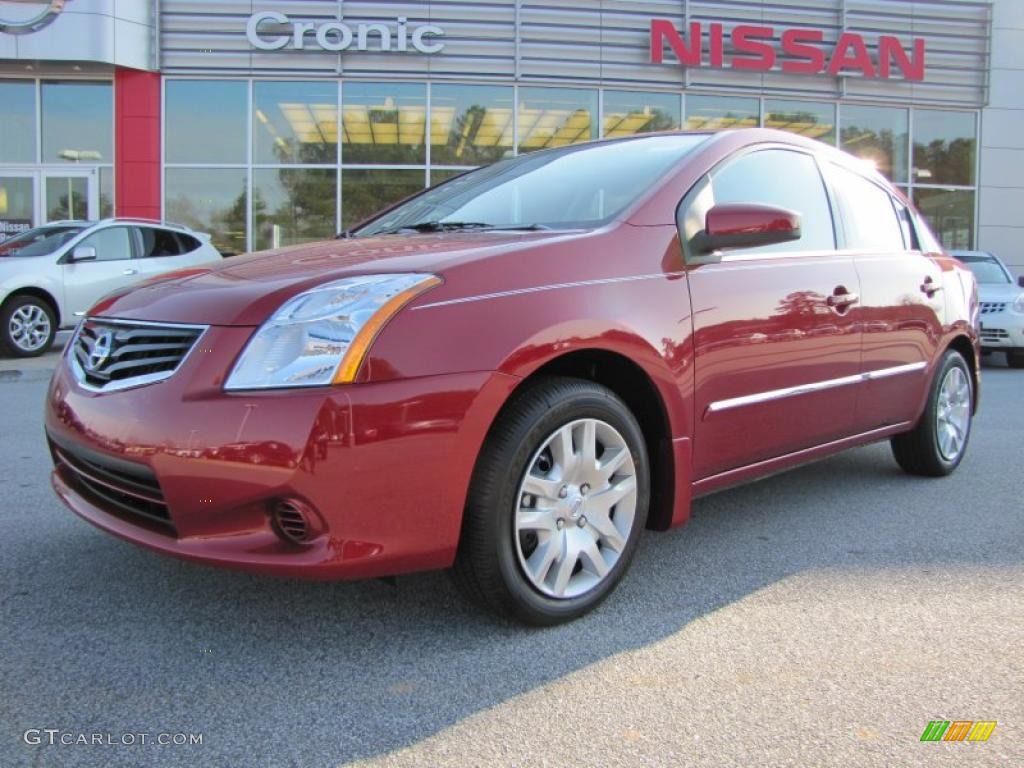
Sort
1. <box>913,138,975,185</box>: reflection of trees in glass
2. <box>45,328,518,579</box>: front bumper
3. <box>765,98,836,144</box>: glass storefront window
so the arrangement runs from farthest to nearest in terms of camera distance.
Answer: <box>913,138,975,185</box>: reflection of trees in glass, <box>765,98,836,144</box>: glass storefront window, <box>45,328,518,579</box>: front bumper

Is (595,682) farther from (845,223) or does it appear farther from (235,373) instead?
(845,223)

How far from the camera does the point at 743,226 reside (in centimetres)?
296

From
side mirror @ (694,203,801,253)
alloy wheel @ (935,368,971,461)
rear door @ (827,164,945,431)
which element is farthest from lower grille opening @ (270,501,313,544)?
alloy wheel @ (935,368,971,461)

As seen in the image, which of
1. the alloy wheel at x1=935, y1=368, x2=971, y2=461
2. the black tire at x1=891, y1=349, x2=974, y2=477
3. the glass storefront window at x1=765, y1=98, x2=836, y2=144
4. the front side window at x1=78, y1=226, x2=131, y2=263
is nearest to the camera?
the black tire at x1=891, y1=349, x2=974, y2=477

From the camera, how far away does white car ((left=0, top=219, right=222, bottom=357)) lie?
32.3ft

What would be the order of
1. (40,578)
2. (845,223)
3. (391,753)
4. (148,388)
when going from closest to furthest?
(391,753)
(148,388)
(40,578)
(845,223)

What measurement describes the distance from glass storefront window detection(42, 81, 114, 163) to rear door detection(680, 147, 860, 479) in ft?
46.9

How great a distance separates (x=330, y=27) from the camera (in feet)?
48.2

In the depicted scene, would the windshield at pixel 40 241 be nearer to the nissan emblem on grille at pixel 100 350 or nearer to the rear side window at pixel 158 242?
the rear side window at pixel 158 242

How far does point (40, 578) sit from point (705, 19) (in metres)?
15.5

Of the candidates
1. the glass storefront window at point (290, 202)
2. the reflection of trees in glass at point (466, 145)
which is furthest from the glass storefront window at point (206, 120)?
the reflection of trees in glass at point (466, 145)

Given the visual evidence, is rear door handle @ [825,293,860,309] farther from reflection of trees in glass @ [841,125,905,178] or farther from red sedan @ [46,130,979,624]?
reflection of trees in glass @ [841,125,905,178]

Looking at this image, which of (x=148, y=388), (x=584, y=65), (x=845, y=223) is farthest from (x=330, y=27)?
(x=148, y=388)

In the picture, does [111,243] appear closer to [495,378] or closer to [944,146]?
[495,378]
